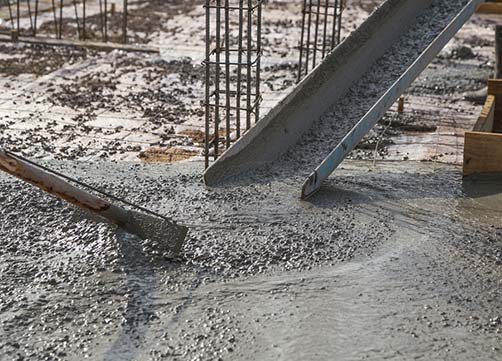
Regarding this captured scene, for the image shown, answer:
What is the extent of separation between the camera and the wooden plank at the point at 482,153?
6348 millimetres

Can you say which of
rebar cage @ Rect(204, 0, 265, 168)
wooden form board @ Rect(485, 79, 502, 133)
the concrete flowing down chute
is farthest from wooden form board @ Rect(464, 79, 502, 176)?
rebar cage @ Rect(204, 0, 265, 168)

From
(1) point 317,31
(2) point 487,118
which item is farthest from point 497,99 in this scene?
(1) point 317,31

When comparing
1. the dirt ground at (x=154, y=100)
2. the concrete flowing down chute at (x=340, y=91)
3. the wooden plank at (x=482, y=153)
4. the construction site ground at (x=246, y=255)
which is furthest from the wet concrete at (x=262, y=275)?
the dirt ground at (x=154, y=100)

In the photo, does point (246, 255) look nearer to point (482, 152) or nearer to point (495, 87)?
point (482, 152)

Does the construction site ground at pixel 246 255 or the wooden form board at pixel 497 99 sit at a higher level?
the wooden form board at pixel 497 99

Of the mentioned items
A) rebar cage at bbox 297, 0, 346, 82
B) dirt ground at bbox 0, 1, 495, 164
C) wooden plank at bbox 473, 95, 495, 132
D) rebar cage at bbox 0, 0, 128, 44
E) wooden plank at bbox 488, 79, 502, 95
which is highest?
rebar cage at bbox 297, 0, 346, 82

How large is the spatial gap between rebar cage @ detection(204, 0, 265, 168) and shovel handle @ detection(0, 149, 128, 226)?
1.40 metres

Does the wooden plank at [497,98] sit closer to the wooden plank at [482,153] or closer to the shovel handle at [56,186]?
the wooden plank at [482,153]

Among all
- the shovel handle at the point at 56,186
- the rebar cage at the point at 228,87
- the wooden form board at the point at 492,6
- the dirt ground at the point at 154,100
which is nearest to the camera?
the shovel handle at the point at 56,186

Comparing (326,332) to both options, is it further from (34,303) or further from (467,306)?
(34,303)

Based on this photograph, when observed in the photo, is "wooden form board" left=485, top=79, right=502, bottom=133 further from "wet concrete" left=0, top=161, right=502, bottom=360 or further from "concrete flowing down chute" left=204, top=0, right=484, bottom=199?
"wet concrete" left=0, top=161, right=502, bottom=360

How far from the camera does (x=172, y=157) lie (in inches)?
273

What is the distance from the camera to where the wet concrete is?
4270 millimetres

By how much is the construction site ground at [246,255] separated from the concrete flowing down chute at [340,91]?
0.25 metres
